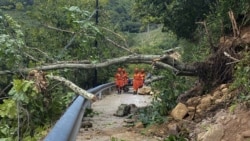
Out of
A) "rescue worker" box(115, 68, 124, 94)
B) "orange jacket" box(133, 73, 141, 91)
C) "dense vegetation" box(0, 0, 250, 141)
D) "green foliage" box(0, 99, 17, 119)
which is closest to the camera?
"green foliage" box(0, 99, 17, 119)

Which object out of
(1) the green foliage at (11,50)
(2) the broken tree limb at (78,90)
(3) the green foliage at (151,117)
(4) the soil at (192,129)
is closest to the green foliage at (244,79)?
(4) the soil at (192,129)

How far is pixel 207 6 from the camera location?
679 inches

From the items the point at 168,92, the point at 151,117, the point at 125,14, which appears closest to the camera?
the point at 151,117

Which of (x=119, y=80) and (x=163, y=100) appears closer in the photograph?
(x=163, y=100)

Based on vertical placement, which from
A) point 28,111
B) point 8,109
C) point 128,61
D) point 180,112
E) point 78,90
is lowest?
point 180,112

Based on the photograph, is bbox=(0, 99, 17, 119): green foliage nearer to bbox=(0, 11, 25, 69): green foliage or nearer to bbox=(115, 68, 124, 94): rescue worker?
bbox=(0, 11, 25, 69): green foliage

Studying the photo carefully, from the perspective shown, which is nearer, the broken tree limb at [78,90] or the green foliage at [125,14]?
the broken tree limb at [78,90]

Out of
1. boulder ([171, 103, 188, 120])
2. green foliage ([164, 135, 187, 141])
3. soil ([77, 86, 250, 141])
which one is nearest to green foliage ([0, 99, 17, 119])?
soil ([77, 86, 250, 141])

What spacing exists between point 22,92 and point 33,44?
56.5ft

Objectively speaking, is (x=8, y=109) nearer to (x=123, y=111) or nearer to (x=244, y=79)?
(x=244, y=79)

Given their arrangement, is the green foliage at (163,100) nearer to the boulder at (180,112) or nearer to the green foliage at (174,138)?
the boulder at (180,112)

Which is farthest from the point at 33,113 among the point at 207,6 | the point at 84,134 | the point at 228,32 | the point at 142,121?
the point at 207,6

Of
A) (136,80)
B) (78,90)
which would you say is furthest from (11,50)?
(136,80)

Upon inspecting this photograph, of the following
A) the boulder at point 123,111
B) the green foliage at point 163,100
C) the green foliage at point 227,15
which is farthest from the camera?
the green foliage at point 227,15
